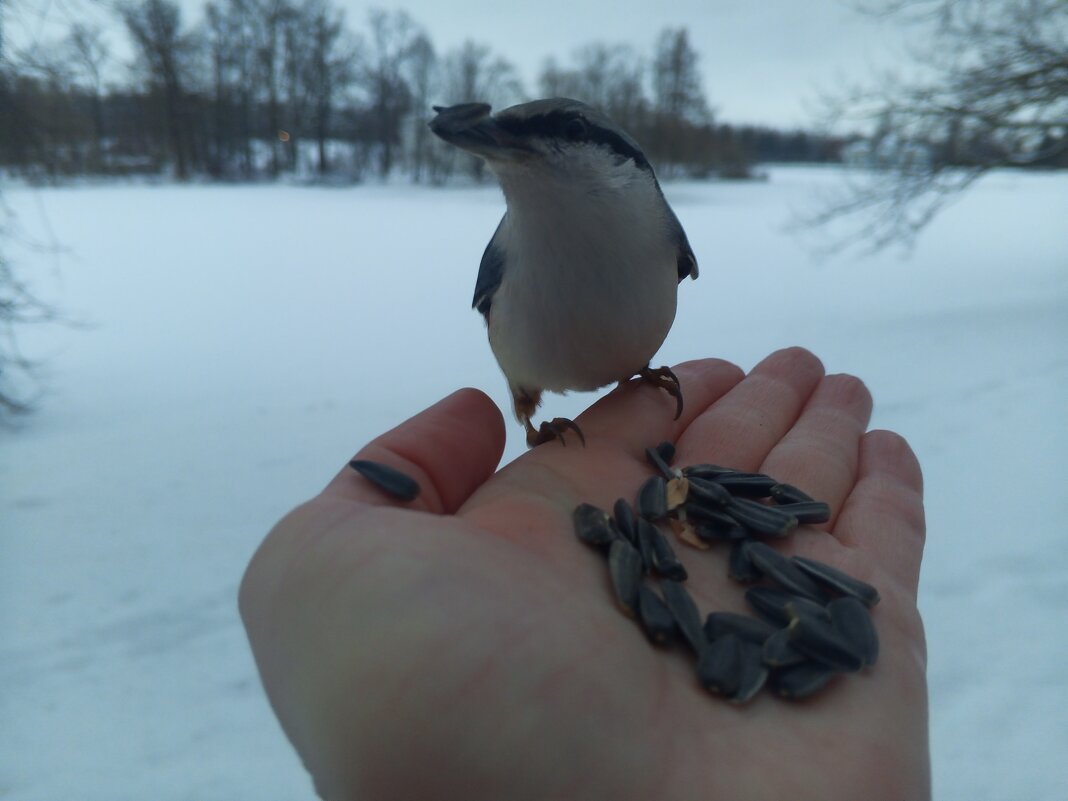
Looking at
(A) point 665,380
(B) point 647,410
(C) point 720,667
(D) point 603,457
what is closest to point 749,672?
(C) point 720,667

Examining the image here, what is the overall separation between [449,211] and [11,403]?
8.96 metres

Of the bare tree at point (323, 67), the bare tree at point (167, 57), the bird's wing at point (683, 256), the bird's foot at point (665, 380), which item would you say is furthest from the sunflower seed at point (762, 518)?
the bare tree at point (323, 67)

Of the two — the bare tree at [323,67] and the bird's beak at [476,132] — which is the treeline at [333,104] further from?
the bird's beak at [476,132]

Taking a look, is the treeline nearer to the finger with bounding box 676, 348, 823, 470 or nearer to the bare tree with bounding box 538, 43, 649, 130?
the bare tree with bounding box 538, 43, 649, 130

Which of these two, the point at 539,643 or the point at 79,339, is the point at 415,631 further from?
the point at 79,339

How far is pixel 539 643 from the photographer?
1.16 metres

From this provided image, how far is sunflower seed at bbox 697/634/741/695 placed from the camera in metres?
1.25

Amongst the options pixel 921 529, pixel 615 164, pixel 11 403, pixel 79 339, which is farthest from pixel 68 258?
pixel 921 529

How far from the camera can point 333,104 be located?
15805 millimetres

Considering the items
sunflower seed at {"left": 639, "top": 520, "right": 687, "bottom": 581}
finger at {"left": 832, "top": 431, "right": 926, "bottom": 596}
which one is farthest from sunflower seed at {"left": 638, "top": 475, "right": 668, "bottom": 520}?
finger at {"left": 832, "top": 431, "right": 926, "bottom": 596}

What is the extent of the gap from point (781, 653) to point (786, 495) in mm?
576

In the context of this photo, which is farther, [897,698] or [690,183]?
[690,183]

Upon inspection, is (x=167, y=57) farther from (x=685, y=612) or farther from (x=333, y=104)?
(x=685, y=612)

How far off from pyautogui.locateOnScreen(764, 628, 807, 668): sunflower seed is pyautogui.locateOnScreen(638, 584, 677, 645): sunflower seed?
170 mm
